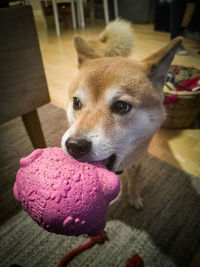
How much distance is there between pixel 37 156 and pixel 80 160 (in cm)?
13

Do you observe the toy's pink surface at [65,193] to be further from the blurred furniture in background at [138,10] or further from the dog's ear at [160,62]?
the blurred furniture in background at [138,10]

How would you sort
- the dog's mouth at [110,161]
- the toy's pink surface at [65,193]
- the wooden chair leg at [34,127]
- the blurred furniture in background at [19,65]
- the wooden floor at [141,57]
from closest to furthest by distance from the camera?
the toy's pink surface at [65,193], the dog's mouth at [110,161], the blurred furniture in background at [19,65], the wooden chair leg at [34,127], the wooden floor at [141,57]

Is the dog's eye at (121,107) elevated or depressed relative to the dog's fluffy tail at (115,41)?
depressed

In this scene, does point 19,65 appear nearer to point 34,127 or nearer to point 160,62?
point 34,127

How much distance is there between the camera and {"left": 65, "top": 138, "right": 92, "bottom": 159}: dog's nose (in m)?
0.60

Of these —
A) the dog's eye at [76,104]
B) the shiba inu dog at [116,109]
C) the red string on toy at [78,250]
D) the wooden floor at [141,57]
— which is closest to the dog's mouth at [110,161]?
the shiba inu dog at [116,109]

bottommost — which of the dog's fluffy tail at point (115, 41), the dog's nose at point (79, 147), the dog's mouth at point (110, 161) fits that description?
the dog's mouth at point (110, 161)

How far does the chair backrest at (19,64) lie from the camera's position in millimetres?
813

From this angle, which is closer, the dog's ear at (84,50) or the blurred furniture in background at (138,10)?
the dog's ear at (84,50)

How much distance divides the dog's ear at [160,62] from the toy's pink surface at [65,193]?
47 cm

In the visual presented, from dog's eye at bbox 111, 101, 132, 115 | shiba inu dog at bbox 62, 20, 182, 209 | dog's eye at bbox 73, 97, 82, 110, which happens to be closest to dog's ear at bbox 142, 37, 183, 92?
shiba inu dog at bbox 62, 20, 182, 209

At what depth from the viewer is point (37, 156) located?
1.96ft

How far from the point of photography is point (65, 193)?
485mm

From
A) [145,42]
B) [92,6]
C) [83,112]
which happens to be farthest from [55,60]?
[92,6]
